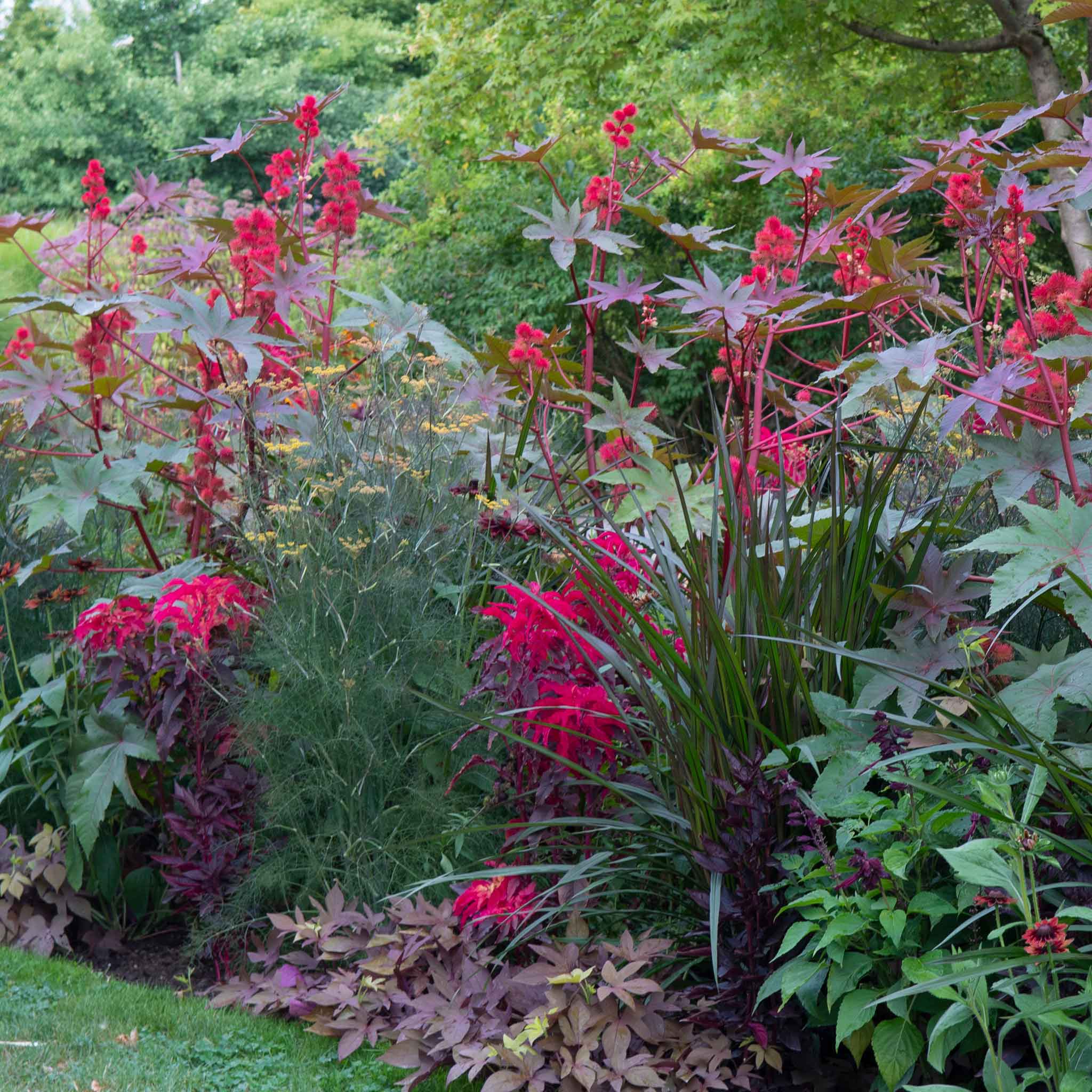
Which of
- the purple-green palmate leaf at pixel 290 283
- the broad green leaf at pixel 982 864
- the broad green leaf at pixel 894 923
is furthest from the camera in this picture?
the purple-green palmate leaf at pixel 290 283

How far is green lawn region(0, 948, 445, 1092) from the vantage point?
235 cm

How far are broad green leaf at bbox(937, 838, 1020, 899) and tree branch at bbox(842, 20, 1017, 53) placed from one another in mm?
8450

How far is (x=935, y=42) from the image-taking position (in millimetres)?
9141

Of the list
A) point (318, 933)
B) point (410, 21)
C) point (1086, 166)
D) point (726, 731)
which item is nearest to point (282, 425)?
point (318, 933)

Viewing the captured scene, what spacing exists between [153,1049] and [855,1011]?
1490 mm

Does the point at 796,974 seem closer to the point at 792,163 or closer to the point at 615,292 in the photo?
the point at 615,292

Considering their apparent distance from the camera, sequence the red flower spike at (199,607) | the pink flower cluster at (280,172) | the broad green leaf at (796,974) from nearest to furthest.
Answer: the broad green leaf at (796,974), the red flower spike at (199,607), the pink flower cluster at (280,172)

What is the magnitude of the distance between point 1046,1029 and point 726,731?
77 cm

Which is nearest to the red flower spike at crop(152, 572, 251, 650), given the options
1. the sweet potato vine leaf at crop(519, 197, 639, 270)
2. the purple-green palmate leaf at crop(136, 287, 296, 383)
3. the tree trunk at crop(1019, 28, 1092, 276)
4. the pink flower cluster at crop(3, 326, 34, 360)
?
the purple-green palmate leaf at crop(136, 287, 296, 383)

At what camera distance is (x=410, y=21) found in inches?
1011

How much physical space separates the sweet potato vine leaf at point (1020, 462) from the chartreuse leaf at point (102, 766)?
6.90 feet

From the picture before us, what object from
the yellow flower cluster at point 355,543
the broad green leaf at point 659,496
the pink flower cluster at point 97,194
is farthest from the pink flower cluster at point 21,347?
the broad green leaf at point 659,496

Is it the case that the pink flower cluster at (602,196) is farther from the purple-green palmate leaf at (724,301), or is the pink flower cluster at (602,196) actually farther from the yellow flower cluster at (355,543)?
the yellow flower cluster at (355,543)

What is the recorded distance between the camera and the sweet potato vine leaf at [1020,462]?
238 centimetres
